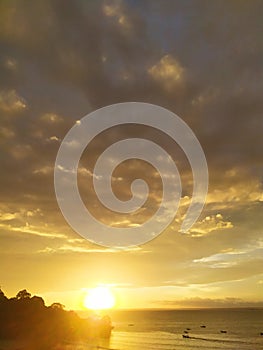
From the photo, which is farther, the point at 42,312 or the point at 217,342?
the point at 217,342

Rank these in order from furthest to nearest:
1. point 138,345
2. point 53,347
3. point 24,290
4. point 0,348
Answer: point 24,290 → point 138,345 → point 53,347 → point 0,348

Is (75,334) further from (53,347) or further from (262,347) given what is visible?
(262,347)

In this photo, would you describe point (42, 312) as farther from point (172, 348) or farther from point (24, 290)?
point (172, 348)

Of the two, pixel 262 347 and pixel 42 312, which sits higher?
pixel 42 312

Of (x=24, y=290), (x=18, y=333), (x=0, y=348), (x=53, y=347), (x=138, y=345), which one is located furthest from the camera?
(x=24, y=290)

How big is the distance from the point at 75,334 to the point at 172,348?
30725 mm

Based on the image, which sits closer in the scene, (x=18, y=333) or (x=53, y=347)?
(x=53, y=347)

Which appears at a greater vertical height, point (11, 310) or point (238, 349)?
point (11, 310)

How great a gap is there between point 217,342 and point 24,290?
64.9 meters

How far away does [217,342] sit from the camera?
119750 millimetres

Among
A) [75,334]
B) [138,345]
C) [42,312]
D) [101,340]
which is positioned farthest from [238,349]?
[42,312]

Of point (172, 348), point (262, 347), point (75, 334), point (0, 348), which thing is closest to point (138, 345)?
point (172, 348)

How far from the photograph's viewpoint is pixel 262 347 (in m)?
107

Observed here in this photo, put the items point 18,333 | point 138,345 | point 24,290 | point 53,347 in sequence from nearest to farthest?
point 53,347 → point 18,333 → point 138,345 → point 24,290
